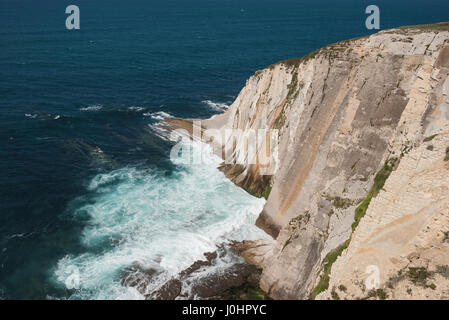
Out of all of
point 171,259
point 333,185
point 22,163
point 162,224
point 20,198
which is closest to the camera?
point 333,185

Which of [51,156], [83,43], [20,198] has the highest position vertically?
[83,43]

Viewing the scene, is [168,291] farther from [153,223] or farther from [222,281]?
[153,223]

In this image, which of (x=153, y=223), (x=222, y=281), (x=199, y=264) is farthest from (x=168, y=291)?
(x=153, y=223)

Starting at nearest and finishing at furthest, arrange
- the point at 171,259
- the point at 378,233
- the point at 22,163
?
the point at 378,233 < the point at 171,259 < the point at 22,163

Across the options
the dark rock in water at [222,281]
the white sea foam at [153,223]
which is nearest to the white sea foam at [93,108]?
the white sea foam at [153,223]

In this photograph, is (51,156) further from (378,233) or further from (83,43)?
(83,43)
